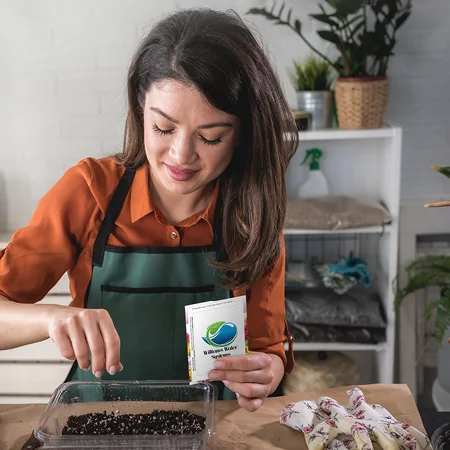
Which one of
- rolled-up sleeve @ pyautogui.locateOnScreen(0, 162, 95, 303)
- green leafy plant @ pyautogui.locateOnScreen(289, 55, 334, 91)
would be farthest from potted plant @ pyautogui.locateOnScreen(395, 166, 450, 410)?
rolled-up sleeve @ pyautogui.locateOnScreen(0, 162, 95, 303)

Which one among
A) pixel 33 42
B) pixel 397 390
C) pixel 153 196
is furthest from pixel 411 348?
pixel 33 42

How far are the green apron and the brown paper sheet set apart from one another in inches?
10.0

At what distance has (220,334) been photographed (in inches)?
49.7

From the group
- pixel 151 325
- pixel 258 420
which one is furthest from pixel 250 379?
pixel 151 325

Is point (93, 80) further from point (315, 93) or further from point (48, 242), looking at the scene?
point (48, 242)

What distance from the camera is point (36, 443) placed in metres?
1.24

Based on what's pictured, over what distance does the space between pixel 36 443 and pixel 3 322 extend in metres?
0.27

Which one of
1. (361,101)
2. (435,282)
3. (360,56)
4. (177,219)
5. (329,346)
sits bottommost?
(329,346)

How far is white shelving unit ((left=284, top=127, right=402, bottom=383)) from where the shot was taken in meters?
2.66

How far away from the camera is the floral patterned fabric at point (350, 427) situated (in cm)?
126

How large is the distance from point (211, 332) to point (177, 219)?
0.48 metres

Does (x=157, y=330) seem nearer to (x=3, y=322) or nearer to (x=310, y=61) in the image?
(x=3, y=322)

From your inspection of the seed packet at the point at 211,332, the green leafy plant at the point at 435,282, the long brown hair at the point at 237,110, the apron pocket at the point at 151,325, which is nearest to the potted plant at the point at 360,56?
the green leafy plant at the point at 435,282

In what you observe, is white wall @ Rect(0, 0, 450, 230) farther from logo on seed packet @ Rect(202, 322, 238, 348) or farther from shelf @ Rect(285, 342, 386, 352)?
logo on seed packet @ Rect(202, 322, 238, 348)
